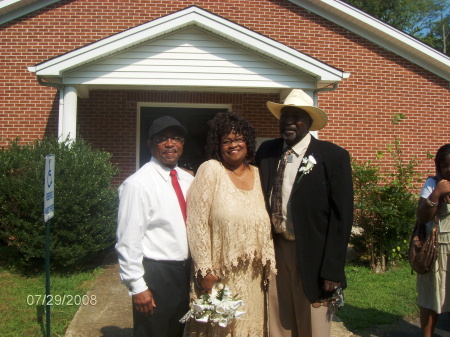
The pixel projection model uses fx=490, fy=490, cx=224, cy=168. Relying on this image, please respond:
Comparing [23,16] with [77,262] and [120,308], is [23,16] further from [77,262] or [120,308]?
[120,308]

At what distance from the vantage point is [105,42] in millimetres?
7145

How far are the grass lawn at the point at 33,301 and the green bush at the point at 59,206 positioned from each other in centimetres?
27

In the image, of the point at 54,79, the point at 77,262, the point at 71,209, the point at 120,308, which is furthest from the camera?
the point at 54,79

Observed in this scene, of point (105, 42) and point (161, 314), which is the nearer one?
point (161, 314)

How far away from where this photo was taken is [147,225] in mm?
3020

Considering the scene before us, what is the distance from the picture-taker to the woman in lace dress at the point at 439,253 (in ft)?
13.4

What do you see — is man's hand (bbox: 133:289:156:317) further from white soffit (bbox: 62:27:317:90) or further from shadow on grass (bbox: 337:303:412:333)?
white soffit (bbox: 62:27:317:90)

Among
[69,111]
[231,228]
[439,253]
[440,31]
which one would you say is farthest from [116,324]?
→ [440,31]

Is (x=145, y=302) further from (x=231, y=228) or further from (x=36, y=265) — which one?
(x=36, y=265)

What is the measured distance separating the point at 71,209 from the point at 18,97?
4.28 m

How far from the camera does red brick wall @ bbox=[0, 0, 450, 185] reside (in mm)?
9664

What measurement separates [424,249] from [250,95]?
6.25 m

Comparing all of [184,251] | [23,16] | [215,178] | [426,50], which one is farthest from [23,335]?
[426,50]

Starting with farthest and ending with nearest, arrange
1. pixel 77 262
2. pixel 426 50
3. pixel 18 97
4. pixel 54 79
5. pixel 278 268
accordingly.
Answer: pixel 426 50, pixel 18 97, pixel 54 79, pixel 77 262, pixel 278 268
